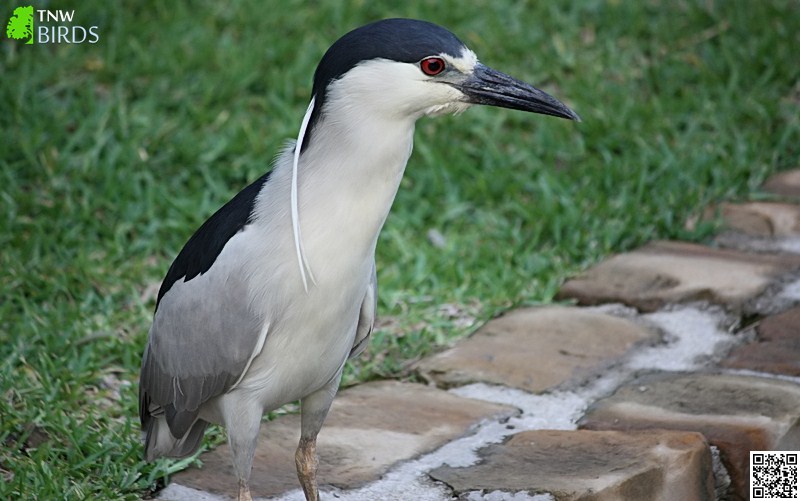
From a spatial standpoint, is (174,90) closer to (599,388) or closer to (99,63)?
(99,63)

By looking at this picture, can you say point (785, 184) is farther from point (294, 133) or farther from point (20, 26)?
point (20, 26)

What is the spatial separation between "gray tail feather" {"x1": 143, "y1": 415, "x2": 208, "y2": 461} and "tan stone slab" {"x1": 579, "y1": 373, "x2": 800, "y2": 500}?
104 cm

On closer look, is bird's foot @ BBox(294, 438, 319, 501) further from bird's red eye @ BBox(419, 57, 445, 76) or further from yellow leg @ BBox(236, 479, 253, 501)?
bird's red eye @ BBox(419, 57, 445, 76)

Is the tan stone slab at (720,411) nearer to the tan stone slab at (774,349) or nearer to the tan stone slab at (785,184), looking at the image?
the tan stone slab at (774,349)

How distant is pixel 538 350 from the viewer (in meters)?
3.34

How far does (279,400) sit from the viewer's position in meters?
2.58

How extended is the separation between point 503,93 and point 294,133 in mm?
2271

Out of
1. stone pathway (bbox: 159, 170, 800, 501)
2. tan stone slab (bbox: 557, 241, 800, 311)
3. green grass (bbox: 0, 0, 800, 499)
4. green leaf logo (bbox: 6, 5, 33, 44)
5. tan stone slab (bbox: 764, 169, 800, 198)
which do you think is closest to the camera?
stone pathway (bbox: 159, 170, 800, 501)

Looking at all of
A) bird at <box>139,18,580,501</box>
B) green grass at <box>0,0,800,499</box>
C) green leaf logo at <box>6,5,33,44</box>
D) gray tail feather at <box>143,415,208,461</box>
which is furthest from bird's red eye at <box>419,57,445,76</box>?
green leaf logo at <box>6,5,33,44</box>

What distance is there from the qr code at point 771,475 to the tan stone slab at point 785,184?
1.73 meters

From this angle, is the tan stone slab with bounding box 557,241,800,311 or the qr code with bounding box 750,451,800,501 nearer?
the qr code with bounding box 750,451,800,501

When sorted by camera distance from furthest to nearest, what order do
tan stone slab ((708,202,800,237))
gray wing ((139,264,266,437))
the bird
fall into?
tan stone slab ((708,202,800,237)) < gray wing ((139,264,266,437)) < the bird

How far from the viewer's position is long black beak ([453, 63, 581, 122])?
2467 mm

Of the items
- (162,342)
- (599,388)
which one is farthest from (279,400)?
(599,388)
